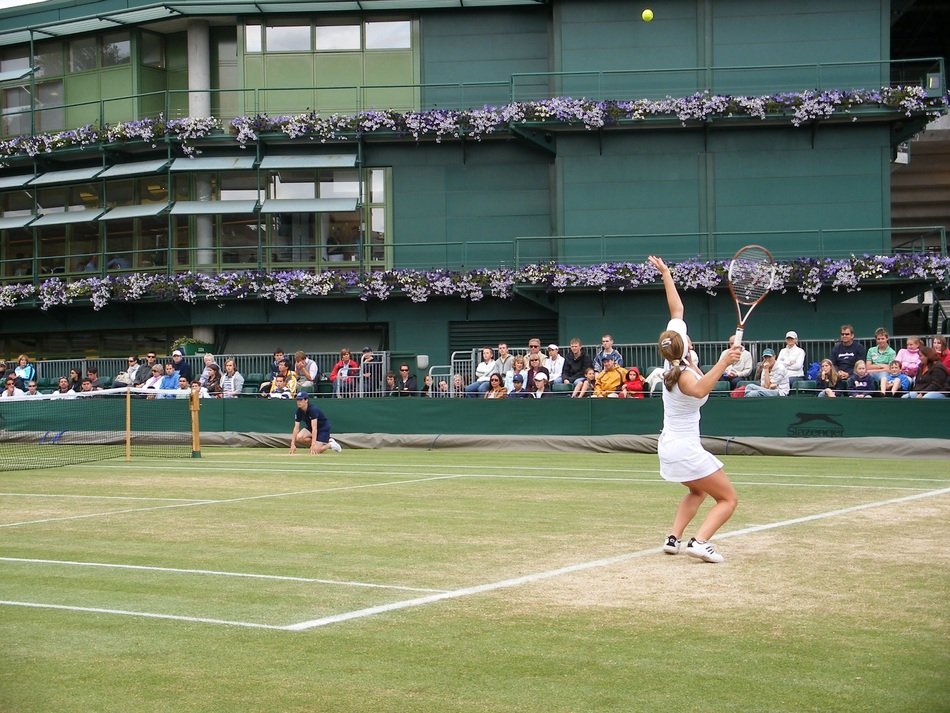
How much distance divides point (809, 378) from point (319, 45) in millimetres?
19619

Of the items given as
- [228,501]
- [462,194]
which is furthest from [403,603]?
[462,194]

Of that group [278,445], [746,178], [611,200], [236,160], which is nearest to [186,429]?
[278,445]

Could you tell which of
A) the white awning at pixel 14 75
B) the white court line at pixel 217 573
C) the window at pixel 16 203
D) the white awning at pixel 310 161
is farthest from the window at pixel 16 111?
the white court line at pixel 217 573

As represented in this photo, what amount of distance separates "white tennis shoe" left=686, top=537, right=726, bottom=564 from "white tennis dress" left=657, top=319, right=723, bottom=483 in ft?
1.75

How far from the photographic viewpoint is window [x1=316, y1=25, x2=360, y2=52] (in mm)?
37906

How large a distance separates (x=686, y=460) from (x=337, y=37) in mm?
30296

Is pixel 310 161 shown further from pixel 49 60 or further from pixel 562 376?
pixel 562 376

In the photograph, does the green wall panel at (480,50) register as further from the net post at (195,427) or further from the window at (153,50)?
the net post at (195,427)

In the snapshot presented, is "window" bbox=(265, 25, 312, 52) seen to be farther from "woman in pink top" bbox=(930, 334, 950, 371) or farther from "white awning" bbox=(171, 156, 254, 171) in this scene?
"woman in pink top" bbox=(930, 334, 950, 371)

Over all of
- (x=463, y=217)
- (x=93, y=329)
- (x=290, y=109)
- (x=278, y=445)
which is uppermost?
(x=290, y=109)

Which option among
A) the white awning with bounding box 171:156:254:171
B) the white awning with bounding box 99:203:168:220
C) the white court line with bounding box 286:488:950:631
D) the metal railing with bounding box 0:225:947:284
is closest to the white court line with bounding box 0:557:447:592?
the white court line with bounding box 286:488:950:631

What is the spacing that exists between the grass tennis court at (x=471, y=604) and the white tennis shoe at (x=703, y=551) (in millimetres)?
116

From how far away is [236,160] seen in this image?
36781mm

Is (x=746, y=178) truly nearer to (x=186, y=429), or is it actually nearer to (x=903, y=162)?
(x=903, y=162)
